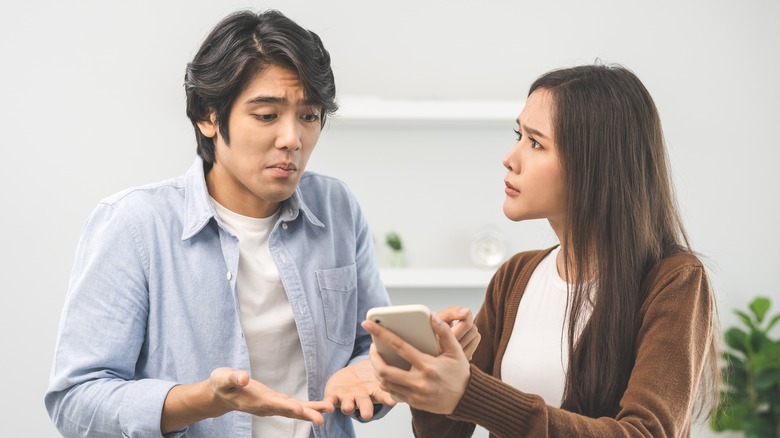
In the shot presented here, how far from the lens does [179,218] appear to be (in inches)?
63.2

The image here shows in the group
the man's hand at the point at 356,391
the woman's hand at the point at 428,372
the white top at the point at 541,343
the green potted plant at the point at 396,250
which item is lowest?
the green potted plant at the point at 396,250

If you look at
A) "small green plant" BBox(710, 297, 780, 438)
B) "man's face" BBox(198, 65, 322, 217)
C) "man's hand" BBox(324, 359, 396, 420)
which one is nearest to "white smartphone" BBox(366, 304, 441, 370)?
"man's hand" BBox(324, 359, 396, 420)

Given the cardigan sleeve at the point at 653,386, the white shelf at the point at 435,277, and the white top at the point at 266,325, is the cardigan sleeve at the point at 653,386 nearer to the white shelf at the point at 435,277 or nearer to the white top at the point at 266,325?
the white top at the point at 266,325

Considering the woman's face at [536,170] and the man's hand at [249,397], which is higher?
the woman's face at [536,170]

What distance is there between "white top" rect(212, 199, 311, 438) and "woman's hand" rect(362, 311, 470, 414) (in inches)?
16.7

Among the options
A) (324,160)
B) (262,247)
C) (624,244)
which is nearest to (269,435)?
(262,247)

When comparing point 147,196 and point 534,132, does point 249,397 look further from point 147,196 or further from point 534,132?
point 534,132

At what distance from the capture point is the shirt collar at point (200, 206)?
1582mm

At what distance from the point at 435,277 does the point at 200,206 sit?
1850 millimetres

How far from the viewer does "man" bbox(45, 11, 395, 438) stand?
4.75 feet

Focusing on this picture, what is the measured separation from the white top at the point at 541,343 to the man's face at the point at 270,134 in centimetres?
53

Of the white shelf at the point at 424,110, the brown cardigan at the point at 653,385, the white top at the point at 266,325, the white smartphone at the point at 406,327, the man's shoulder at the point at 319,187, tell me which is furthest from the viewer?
the white shelf at the point at 424,110

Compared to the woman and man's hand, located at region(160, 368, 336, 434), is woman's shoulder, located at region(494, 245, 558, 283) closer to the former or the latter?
the woman

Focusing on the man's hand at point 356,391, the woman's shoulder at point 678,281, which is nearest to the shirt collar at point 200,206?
the man's hand at point 356,391
